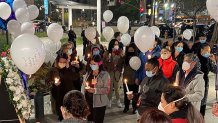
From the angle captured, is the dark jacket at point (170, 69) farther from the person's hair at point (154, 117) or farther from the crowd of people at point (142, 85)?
the person's hair at point (154, 117)

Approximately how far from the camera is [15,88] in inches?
205

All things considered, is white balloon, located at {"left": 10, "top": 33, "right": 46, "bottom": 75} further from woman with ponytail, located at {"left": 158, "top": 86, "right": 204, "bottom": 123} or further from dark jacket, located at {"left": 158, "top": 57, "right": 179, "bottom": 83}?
woman with ponytail, located at {"left": 158, "top": 86, "right": 204, "bottom": 123}

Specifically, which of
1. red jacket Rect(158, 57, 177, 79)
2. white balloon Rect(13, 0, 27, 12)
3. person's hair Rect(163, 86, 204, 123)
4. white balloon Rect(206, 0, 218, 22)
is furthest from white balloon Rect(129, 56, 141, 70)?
white balloon Rect(13, 0, 27, 12)

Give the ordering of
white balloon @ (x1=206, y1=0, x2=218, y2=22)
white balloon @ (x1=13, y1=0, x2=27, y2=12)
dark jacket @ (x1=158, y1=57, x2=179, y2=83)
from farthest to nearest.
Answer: white balloon @ (x1=13, y1=0, x2=27, y2=12) < dark jacket @ (x1=158, y1=57, x2=179, y2=83) < white balloon @ (x1=206, y1=0, x2=218, y2=22)

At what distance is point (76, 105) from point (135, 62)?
4.37 metres

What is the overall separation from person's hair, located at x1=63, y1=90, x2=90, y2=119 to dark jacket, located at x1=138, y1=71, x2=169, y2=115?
69.1 inches

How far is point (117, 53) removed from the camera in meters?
8.30

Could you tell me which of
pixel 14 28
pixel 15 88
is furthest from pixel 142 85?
pixel 14 28

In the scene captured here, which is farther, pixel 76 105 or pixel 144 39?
pixel 144 39

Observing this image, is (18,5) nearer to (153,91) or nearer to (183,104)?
(153,91)

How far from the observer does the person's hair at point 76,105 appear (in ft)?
10.2

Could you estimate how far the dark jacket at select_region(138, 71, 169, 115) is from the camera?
15.5 ft

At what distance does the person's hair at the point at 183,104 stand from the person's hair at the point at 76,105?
0.94m

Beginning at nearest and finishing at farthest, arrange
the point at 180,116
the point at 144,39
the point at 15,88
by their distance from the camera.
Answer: the point at 180,116
the point at 15,88
the point at 144,39
